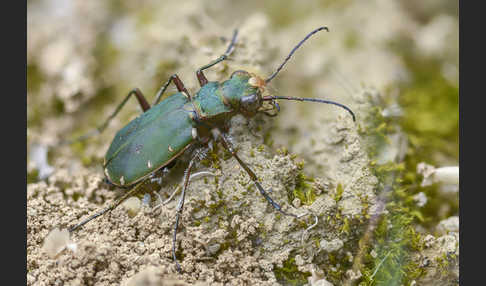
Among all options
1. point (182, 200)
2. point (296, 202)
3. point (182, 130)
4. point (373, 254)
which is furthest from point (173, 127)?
point (373, 254)

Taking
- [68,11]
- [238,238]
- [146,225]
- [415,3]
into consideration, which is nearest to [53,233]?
[146,225]

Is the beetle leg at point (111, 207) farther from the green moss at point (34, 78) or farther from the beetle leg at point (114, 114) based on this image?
the green moss at point (34, 78)

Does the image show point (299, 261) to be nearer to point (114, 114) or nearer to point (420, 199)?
point (420, 199)

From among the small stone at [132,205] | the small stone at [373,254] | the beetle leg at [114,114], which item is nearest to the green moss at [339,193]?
the small stone at [373,254]

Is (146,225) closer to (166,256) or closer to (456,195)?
(166,256)

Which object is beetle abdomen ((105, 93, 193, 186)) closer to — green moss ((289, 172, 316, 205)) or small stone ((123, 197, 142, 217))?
small stone ((123, 197, 142, 217))

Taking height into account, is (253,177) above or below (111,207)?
below
